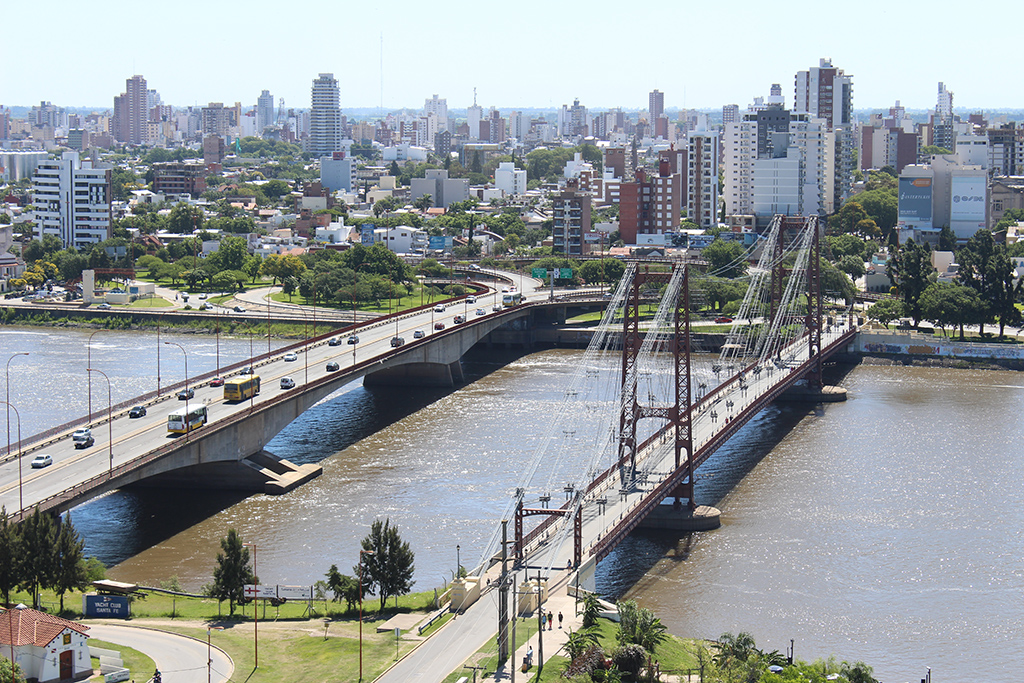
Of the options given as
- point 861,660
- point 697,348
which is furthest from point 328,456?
point 697,348

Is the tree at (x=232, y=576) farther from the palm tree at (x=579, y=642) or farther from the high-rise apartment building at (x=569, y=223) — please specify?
the high-rise apartment building at (x=569, y=223)

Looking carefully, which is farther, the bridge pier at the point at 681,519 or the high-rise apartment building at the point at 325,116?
the high-rise apartment building at the point at 325,116

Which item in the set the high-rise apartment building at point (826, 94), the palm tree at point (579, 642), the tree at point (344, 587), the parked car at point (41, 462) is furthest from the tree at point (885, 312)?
the high-rise apartment building at point (826, 94)

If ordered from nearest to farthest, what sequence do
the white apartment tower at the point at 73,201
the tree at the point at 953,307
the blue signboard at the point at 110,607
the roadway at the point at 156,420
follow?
the blue signboard at the point at 110,607
the roadway at the point at 156,420
the tree at the point at 953,307
the white apartment tower at the point at 73,201

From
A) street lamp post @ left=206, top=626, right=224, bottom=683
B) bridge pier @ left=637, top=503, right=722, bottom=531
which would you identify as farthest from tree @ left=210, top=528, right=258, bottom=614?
bridge pier @ left=637, top=503, right=722, bottom=531

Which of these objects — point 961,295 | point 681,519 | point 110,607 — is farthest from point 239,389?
point 961,295

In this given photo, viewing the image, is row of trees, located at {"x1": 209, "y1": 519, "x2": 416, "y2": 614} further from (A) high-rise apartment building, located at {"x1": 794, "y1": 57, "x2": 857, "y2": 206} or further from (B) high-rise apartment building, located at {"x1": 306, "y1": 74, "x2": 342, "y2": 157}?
(B) high-rise apartment building, located at {"x1": 306, "y1": 74, "x2": 342, "y2": 157}

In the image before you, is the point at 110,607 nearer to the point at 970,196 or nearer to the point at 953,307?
the point at 953,307
